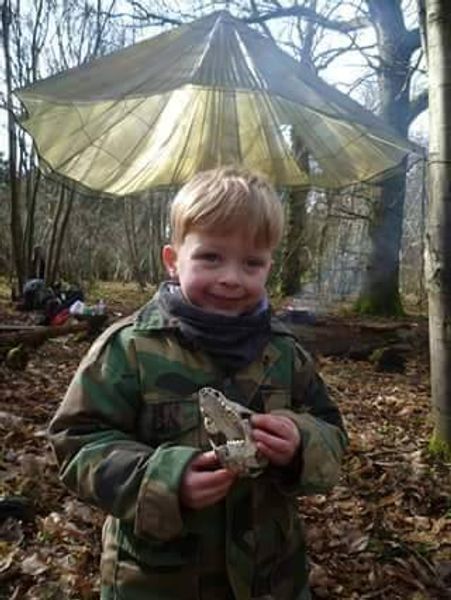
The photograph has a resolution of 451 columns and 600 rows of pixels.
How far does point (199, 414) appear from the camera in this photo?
1.36 meters

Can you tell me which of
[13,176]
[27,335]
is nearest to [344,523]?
[27,335]

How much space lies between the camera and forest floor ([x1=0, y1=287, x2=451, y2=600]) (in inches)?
97.0

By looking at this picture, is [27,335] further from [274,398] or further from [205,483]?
[205,483]

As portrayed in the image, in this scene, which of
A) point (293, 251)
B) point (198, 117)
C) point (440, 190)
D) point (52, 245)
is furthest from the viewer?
point (293, 251)

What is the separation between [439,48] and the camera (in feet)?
11.4

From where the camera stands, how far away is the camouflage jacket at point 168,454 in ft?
4.19

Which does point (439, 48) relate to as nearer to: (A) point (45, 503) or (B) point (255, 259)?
(B) point (255, 259)

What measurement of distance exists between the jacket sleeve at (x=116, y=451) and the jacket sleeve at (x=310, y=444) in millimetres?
231

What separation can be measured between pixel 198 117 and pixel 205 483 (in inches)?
164

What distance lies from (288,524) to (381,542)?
1.55m

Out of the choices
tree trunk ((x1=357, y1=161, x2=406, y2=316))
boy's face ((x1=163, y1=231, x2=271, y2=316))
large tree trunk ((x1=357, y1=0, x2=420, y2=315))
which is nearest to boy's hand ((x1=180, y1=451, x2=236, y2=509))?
boy's face ((x1=163, y1=231, x2=271, y2=316))

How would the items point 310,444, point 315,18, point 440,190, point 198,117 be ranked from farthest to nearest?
1. point 315,18
2. point 198,117
3. point 440,190
4. point 310,444

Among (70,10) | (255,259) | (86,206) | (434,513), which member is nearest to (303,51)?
(70,10)

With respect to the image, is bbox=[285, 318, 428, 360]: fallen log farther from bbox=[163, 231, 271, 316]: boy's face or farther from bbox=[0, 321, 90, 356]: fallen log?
bbox=[163, 231, 271, 316]: boy's face
